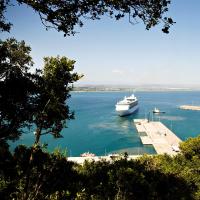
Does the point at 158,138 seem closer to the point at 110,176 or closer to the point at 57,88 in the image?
the point at 110,176

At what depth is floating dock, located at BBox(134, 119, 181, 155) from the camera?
5609 cm

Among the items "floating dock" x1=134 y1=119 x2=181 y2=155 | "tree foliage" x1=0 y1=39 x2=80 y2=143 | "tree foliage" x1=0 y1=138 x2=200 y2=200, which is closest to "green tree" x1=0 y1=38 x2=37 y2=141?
"tree foliage" x1=0 y1=39 x2=80 y2=143

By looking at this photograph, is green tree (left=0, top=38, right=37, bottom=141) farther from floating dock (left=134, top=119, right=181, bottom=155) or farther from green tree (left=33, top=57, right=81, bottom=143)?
floating dock (left=134, top=119, right=181, bottom=155)

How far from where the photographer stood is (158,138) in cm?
6756

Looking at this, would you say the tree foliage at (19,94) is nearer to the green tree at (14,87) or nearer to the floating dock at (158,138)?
the green tree at (14,87)

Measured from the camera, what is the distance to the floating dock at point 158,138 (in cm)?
5609

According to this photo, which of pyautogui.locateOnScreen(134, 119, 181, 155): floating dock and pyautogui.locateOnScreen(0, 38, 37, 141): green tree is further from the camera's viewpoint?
pyautogui.locateOnScreen(134, 119, 181, 155): floating dock

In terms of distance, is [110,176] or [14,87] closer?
[14,87]

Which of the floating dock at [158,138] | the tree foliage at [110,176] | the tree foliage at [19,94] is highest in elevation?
the tree foliage at [19,94]

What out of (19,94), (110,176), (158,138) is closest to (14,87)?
(19,94)

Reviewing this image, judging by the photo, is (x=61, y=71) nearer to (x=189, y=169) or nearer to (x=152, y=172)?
(x=152, y=172)

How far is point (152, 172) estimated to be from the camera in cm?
2148

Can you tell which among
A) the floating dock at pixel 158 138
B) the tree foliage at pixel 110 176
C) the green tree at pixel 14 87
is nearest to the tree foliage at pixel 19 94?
the green tree at pixel 14 87

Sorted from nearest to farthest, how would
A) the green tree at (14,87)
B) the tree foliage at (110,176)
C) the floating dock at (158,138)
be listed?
the green tree at (14,87) → the tree foliage at (110,176) → the floating dock at (158,138)
